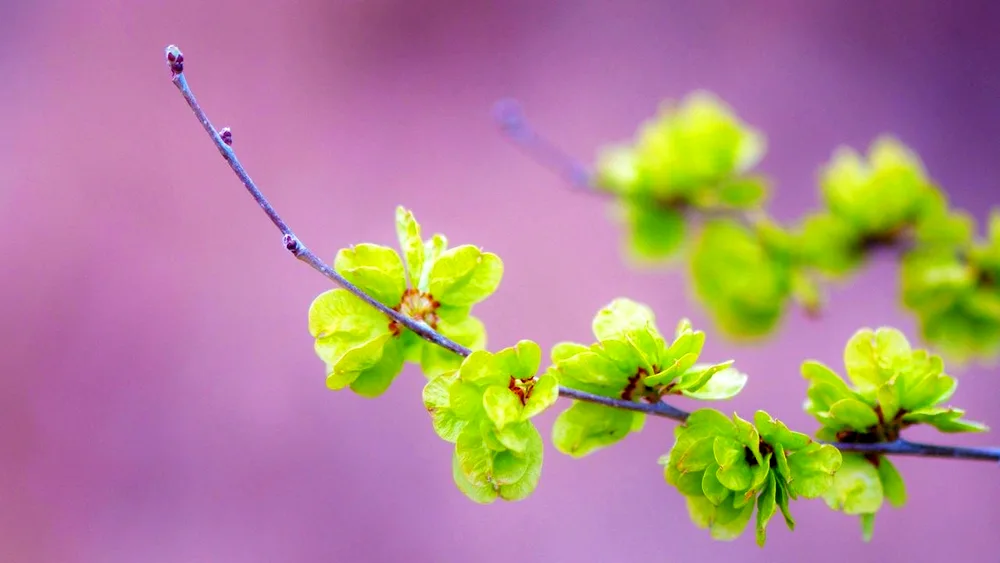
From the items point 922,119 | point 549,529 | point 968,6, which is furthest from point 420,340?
point 968,6

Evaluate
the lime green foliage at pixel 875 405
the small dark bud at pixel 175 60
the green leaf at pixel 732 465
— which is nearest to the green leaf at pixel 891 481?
the lime green foliage at pixel 875 405

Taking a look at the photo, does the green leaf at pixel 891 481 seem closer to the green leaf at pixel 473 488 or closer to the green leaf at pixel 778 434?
the green leaf at pixel 778 434

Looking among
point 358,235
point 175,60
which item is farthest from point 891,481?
point 358,235

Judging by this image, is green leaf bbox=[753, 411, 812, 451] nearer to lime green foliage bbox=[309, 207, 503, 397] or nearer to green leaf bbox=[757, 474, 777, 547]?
green leaf bbox=[757, 474, 777, 547]

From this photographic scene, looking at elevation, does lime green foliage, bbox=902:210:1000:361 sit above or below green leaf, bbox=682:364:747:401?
above

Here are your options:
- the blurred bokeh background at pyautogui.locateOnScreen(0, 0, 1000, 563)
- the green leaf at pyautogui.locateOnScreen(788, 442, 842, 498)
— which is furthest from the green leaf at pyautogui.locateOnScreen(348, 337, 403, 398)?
the blurred bokeh background at pyautogui.locateOnScreen(0, 0, 1000, 563)
